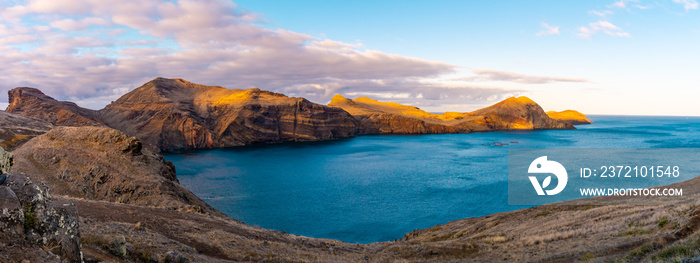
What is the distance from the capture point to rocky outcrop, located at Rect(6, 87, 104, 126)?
120 metres

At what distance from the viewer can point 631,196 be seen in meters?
33.4

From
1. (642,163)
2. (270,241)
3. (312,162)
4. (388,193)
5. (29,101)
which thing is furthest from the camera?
(29,101)

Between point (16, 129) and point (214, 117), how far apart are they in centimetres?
9305

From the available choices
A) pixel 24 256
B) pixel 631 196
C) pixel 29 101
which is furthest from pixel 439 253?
pixel 29 101

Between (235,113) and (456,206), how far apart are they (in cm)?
11929

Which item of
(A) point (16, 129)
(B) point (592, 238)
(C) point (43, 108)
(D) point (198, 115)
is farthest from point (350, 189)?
(C) point (43, 108)

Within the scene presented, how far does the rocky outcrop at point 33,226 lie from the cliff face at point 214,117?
5167 inches

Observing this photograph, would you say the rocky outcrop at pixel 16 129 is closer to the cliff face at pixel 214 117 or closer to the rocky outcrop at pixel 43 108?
the rocky outcrop at pixel 43 108

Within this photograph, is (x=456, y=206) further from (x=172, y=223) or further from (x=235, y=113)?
(x=235, y=113)

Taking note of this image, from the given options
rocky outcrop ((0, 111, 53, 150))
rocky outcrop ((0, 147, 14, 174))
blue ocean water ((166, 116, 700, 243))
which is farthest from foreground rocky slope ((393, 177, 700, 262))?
rocky outcrop ((0, 111, 53, 150))

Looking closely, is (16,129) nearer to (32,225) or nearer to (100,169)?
(100,169)

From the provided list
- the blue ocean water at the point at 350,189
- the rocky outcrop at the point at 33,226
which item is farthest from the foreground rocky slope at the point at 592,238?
the blue ocean water at the point at 350,189

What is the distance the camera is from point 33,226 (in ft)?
23.8

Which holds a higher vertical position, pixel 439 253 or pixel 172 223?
pixel 172 223
